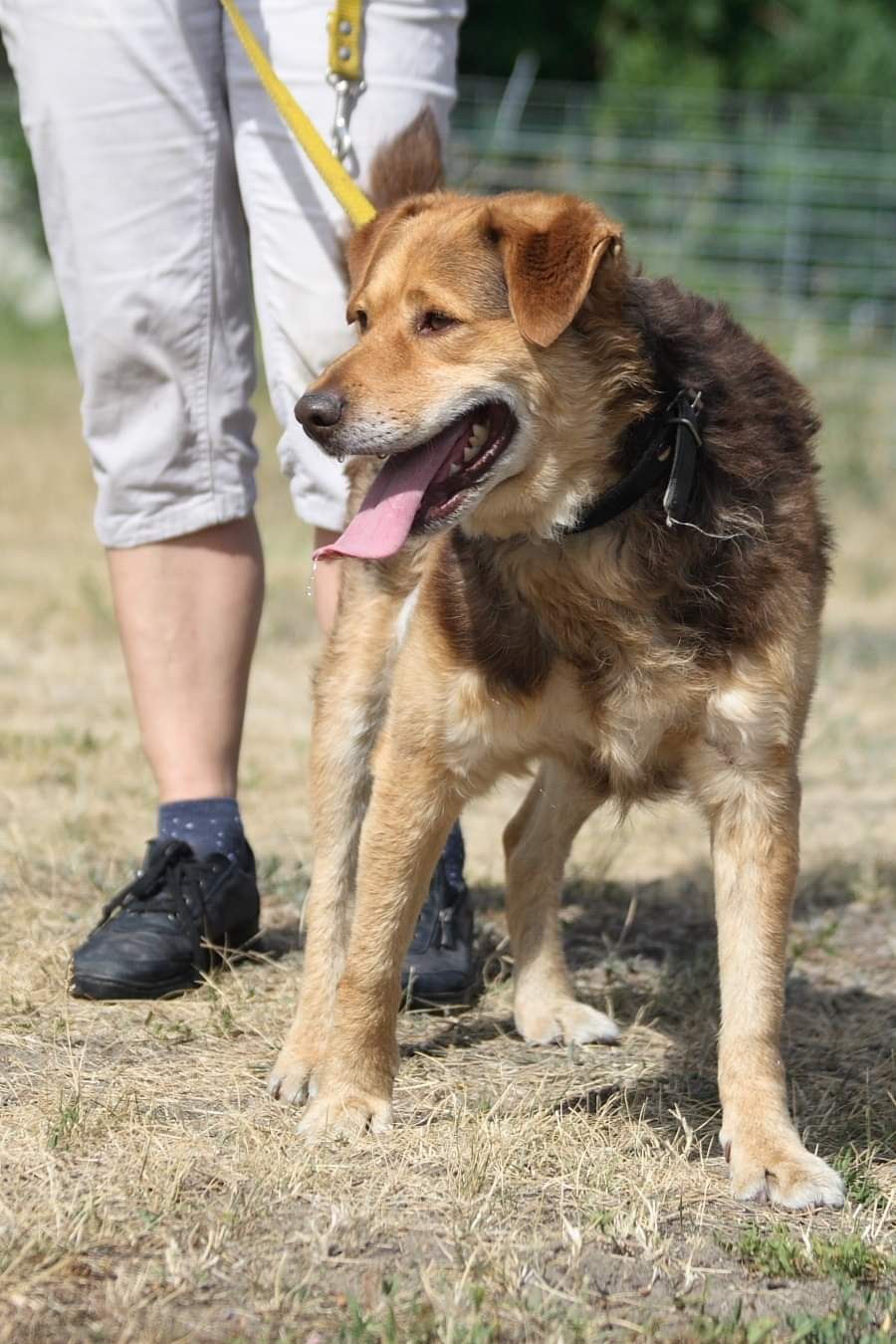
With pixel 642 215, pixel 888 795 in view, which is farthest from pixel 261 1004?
pixel 642 215

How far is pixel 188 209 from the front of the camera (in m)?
3.76

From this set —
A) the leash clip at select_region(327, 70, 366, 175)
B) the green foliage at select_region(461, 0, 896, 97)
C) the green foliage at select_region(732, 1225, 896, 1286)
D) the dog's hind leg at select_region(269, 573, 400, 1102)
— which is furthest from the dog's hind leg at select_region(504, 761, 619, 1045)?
the green foliage at select_region(461, 0, 896, 97)

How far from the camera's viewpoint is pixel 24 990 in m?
3.58

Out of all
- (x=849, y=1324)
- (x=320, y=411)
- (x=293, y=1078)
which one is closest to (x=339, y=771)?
(x=293, y=1078)

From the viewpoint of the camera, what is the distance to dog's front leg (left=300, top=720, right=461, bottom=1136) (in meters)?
3.02

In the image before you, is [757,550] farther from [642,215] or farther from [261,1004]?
[642,215]

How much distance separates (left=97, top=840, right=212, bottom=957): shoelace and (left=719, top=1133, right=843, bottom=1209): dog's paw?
137 cm

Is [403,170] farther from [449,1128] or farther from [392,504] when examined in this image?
[449,1128]

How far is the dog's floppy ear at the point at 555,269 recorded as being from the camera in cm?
281

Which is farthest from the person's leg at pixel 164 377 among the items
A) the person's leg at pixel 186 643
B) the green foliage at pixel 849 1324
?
the green foliage at pixel 849 1324

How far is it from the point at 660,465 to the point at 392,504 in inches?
18.5

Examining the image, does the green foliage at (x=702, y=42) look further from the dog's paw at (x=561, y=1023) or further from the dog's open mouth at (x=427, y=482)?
the dog's open mouth at (x=427, y=482)

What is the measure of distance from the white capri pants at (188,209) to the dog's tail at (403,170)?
5.7 inches

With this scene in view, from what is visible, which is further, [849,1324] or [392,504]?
[392,504]
